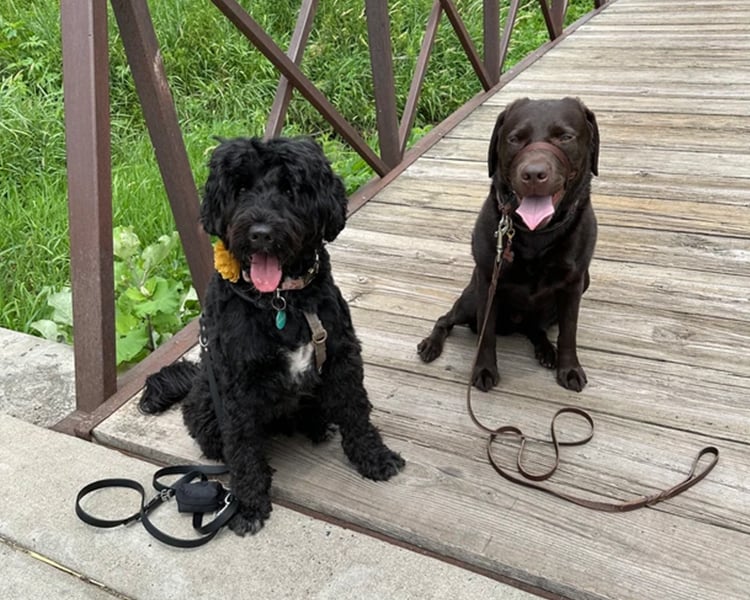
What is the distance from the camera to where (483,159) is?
4.01 meters

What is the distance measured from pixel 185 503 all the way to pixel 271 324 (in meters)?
0.53

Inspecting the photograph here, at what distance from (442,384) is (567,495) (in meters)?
0.62

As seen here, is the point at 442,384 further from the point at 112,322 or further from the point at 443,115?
the point at 443,115

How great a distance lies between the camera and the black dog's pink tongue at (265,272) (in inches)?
67.5

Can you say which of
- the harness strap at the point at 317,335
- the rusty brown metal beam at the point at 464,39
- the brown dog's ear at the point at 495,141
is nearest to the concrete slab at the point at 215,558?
the harness strap at the point at 317,335

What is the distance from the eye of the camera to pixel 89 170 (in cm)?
217

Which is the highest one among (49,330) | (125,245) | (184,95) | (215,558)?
(125,245)

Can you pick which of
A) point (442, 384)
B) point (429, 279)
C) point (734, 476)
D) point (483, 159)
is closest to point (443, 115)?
point (483, 159)

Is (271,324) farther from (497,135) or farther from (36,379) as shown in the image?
(36,379)

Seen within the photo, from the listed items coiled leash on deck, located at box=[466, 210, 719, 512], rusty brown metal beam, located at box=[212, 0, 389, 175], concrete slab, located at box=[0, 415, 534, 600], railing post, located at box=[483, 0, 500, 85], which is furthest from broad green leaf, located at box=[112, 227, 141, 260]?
railing post, located at box=[483, 0, 500, 85]

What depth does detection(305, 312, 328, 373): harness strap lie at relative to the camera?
182cm

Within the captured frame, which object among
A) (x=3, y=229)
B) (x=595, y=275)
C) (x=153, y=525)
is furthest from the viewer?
(x=3, y=229)

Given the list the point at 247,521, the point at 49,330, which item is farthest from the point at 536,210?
the point at 49,330

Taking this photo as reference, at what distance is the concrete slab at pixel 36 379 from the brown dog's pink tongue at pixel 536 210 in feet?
5.24
